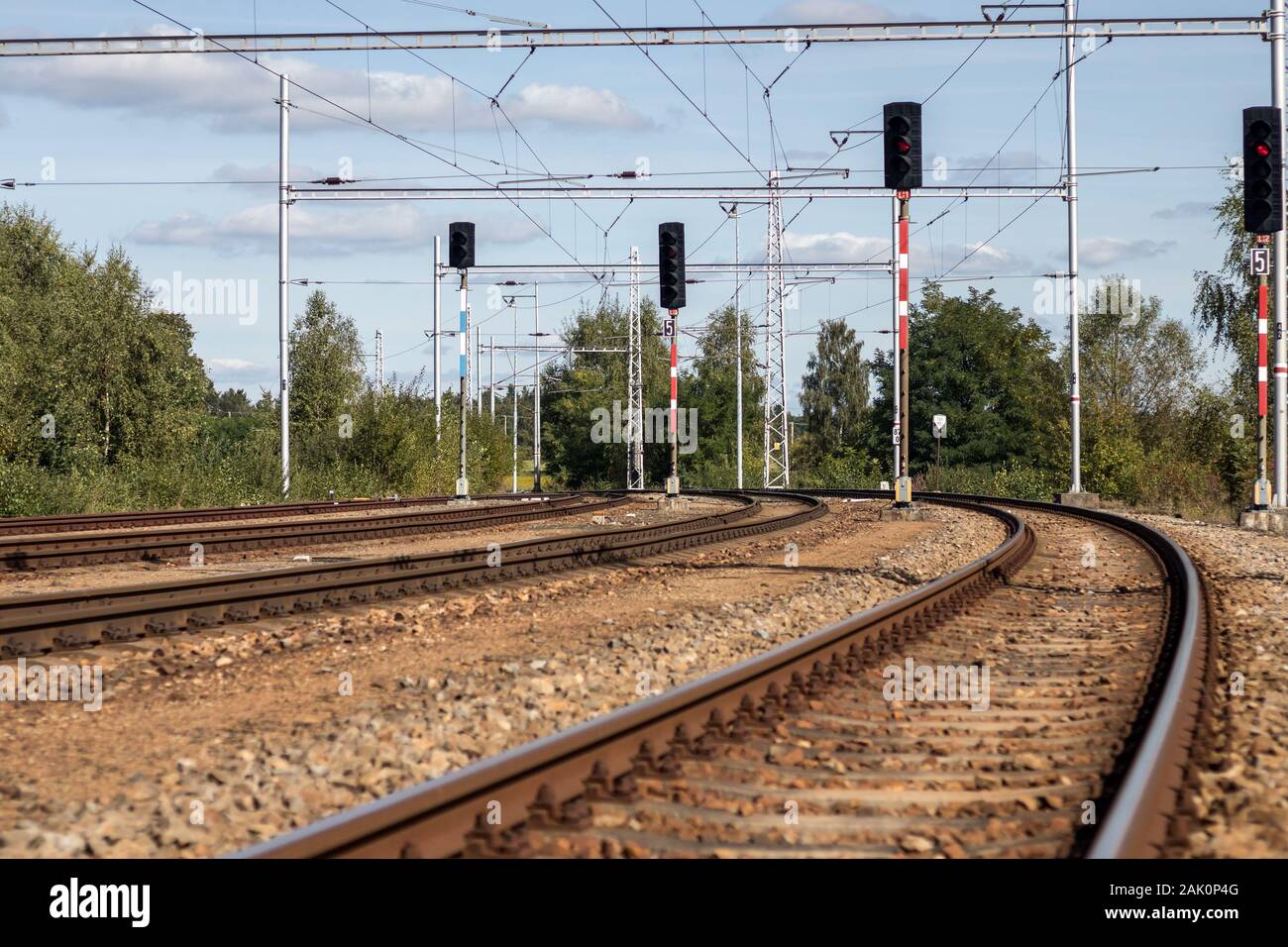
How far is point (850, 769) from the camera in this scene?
5.75m

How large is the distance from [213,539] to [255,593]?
785cm

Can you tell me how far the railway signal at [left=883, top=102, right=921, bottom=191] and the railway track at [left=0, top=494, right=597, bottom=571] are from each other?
9.79 m

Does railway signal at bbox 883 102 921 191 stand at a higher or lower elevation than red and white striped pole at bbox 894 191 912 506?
higher

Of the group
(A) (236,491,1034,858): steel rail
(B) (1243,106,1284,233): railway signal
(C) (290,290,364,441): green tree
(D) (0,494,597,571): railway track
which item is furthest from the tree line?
(A) (236,491,1034,858): steel rail

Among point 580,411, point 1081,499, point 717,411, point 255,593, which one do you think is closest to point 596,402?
point 580,411

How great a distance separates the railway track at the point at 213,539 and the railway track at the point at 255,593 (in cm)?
393

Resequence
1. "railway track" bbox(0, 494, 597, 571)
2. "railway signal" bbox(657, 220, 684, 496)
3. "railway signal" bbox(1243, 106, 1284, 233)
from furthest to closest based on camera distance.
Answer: "railway signal" bbox(657, 220, 684, 496), "railway signal" bbox(1243, 106, 1284, 233), "railway track" bbox(0, 494, 597, 571)

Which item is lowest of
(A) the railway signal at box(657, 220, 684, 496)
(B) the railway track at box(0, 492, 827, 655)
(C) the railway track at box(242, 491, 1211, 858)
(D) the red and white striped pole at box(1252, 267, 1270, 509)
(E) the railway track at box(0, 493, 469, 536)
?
(C) the railway track at box(242, 491, 1211, 858)

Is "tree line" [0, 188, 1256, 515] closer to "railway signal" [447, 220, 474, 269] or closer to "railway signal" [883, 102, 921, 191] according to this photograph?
"railway signal" [447, 220, 474, 269]

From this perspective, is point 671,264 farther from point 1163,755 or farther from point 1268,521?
point 1163,755

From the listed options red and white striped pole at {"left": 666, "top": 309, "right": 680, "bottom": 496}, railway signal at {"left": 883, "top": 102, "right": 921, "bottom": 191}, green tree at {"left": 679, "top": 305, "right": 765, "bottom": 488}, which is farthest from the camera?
green tree at {"left": 679, "top": 305, "right": 765, "bottom": 488}

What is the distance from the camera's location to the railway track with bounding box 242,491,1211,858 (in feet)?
14.9
